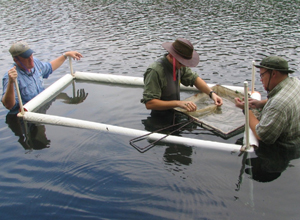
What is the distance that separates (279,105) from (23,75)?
208 inches

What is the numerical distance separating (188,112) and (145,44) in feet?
29.9

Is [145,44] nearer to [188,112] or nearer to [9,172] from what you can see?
[188,112]

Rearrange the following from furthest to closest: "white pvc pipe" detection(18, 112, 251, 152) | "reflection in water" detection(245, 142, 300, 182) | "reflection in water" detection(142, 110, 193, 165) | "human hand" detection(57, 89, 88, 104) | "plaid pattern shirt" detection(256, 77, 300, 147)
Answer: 1. "human hand" detection(57, 89, 88, 104)
2. "reflection in water" detection(142, 110, 193, 165)
3. "white pvc pipe" detection(18, 112, 251, 152)
4. "reflection in water" detection(245, 142, 300, 182)
5. "plaid pattern shirt" detection(256, 77, 300, 147)

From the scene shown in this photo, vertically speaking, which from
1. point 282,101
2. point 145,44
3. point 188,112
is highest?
point 282,101

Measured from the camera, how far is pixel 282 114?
14.4 ft

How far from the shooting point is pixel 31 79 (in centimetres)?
691

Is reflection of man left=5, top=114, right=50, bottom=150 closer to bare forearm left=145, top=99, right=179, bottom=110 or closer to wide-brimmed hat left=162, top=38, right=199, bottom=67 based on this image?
bare forearm left=145, top=99, right=179, bottom=110

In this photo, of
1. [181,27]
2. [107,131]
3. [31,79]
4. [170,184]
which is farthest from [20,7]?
[170,184]

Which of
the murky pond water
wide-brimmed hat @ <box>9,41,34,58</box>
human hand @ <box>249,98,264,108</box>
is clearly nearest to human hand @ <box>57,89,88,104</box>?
the murky pond water

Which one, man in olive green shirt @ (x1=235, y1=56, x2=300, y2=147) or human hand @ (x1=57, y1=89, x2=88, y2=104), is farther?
human hand @ (x1=57, y1=89, x2=88, y2=104)

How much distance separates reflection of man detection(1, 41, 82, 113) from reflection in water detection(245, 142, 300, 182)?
15.3 ft

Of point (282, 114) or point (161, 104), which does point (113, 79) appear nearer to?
point (161, 104)

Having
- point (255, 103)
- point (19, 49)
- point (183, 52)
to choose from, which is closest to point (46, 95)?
point (19, 49)

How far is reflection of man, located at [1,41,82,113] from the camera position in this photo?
6.03 meters
